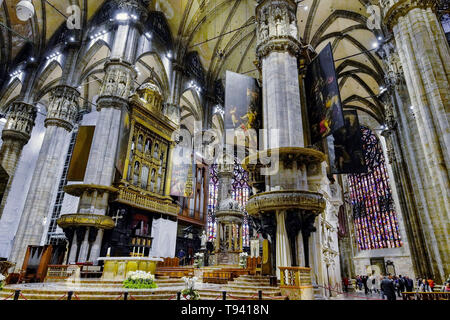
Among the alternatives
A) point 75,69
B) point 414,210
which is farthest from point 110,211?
point 414,210

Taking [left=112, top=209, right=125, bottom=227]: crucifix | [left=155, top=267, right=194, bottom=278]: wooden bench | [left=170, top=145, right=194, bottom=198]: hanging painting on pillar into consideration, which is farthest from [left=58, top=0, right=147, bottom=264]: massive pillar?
[left=170, top=145, right=194, bottom=198]: hanging painting on pillar

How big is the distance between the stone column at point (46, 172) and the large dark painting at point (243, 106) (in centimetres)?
1125

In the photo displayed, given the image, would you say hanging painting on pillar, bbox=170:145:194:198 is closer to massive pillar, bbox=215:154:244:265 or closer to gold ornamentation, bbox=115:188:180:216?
gold ornamentation, bbox=115:188:180:216

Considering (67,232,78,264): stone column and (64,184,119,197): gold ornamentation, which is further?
(64,184,119,197): gold ornamentation

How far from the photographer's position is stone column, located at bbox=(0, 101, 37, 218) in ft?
58.2

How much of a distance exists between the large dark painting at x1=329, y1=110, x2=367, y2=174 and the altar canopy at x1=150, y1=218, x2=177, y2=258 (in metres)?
10.0

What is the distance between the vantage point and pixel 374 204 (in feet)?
92.5

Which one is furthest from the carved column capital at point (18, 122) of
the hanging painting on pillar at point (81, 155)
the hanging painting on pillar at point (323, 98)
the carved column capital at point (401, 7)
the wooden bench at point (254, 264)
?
the carved column capital at point (401, 7)

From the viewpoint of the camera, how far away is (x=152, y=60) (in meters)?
21.0

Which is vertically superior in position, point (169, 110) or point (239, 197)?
point (169, 110)

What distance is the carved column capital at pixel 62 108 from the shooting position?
54.1ft

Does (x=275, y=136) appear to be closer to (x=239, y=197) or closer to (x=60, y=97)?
(x=60, y=97)

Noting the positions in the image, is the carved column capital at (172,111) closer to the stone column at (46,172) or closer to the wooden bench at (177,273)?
the stone column at (46,172)

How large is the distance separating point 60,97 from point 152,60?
7.52 m
